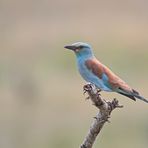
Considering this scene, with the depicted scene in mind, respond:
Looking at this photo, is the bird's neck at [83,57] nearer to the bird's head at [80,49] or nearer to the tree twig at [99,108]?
the bird's head at [80,49]

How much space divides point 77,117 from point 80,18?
33.7 feet

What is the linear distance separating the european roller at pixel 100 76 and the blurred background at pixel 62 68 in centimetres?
506

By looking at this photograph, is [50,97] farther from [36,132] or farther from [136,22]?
[136,22]

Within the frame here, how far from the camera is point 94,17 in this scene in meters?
24.5

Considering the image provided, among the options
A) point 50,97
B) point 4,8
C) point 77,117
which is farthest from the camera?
point 4,8

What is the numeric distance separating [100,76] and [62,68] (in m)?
11.7

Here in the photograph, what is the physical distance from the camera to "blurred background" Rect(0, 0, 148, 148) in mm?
12508

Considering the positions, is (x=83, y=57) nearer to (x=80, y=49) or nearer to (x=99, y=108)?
(x=80, y=49)

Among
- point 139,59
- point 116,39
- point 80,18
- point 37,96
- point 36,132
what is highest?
point 80,18

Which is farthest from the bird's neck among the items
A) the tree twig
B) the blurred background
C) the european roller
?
the blurred background

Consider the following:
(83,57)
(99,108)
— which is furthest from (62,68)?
(99,108)

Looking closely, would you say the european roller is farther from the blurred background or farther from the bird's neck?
the blurred background

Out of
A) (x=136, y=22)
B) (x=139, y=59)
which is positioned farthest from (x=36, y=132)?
(x=136, y=22)

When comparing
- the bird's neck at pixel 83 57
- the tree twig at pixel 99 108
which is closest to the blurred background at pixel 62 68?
the bird's neck at pixel 83 57
